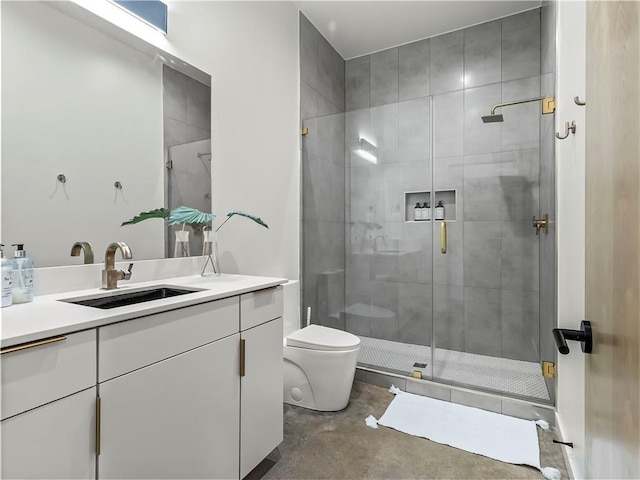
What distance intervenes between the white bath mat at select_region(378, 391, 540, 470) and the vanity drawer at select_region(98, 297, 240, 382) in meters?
1.24

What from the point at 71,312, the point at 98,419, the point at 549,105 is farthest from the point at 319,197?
the point at 98,419

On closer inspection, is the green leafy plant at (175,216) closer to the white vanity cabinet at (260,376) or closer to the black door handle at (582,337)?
the white vanity cabinet at (260,376)

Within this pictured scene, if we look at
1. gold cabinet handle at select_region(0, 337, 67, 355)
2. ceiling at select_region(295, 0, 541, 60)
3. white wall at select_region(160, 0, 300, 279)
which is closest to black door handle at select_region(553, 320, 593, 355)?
gold cabinet handle at select_region(0, 337, 67, 355)

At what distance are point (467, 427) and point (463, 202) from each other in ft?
5.09

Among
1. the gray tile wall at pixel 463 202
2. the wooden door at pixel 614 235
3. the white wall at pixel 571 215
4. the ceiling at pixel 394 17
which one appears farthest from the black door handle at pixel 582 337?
the ceiling at pixel 394 17

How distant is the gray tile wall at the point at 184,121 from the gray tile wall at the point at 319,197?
3.46 ft

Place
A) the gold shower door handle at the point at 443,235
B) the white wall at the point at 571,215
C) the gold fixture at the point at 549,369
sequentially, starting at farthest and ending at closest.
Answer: the gold shower door handle at the point at 443,235 < the gold fixture at the point at 549,369 < the white wall at the point at 571,215

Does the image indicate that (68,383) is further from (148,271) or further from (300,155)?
(300,155)

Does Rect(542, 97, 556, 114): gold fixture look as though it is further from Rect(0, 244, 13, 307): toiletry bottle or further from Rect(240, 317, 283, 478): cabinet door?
Rect(0, 244, 13, 307): toiletry bottle

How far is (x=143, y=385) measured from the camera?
100cm

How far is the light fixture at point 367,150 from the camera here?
2848 mm

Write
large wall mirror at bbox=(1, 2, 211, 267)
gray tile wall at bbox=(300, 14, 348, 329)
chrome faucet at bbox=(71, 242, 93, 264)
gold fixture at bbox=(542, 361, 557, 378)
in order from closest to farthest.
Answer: large wall mirror at bbox=(1, 2, 211, 267) < chrome faucet at bbox=(71, 242, 93, 264) < gold fixture at bbox=(542, 361, 557, 378) < gray tile wall at bbox=(300, 14, 348, 329)

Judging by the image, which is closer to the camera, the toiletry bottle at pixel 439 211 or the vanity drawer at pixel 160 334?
the vanity drawer at pixel 160 334

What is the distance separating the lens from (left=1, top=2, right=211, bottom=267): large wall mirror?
118 cm
